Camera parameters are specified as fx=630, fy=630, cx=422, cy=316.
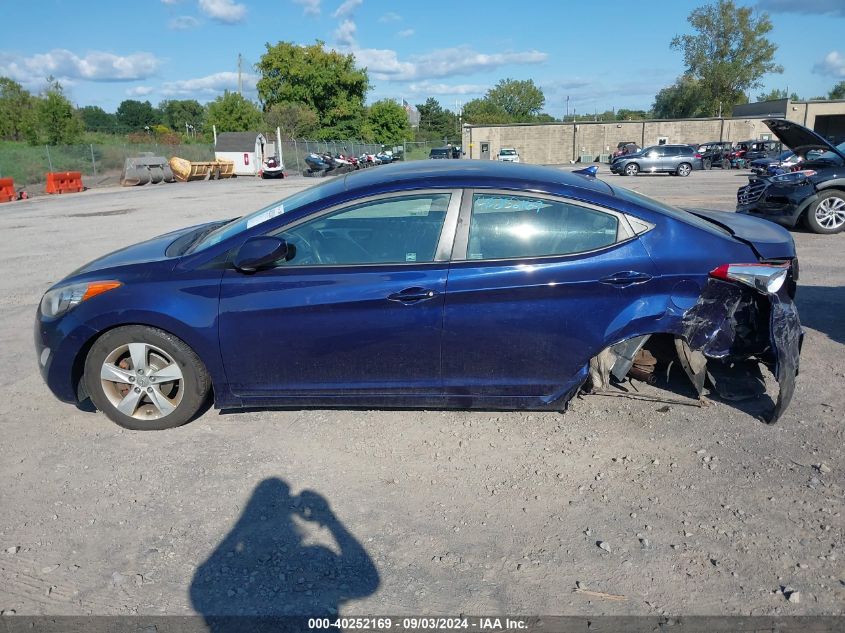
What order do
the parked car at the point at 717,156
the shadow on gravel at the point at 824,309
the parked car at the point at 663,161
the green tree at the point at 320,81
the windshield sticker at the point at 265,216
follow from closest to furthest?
the windshield sticker at the point at 265,216
the shadow on gravel at the point at 824,309
the parked car at the point at 663,161
the parked car at the point at 717,156
the green tree at the point at 320,81

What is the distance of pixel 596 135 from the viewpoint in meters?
58.2

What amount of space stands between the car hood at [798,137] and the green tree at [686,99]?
275 ft

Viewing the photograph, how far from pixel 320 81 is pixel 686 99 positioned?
48.7 meters

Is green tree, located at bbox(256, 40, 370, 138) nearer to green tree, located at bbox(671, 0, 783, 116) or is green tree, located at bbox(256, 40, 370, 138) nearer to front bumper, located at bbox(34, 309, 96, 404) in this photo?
green tree, located at bbox(671, 0, 783, 116)

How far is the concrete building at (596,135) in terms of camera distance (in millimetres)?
57938

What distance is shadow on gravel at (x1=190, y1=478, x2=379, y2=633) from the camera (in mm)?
2531

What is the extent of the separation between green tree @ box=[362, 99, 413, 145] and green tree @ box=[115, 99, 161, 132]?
63203 millimetres

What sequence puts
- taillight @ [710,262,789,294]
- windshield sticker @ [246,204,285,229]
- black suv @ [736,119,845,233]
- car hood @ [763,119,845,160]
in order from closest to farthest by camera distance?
taillight @ [710,262,789,294], windshield sticker @ [246,204,285,229], car hood @ [763,119,845,160], black suv @ [736,119,845,233]

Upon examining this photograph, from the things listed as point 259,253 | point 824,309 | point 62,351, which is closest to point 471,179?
point 259,253

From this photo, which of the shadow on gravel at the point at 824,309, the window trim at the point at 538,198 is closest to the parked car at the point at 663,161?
the shadow on gravel at the point at 824,309

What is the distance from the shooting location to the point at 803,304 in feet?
21.2

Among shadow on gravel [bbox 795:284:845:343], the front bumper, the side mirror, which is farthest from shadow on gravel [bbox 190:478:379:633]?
shadow on gravel [bbox 795:284:845:343]

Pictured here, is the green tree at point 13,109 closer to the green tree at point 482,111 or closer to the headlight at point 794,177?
the headlight at point 794,177

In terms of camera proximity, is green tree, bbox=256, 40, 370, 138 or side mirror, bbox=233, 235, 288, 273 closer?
side mirror, bbox=233, 235, 288, 273
